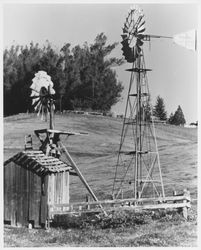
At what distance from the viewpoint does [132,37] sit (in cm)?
1891

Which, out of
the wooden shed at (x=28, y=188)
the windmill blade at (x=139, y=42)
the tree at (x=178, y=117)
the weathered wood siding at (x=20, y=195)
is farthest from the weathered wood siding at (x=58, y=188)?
the windmill blade at (x=139, y=42)

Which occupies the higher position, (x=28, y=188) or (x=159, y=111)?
(x=159, y=111)

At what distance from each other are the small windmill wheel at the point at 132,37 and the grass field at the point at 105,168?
2406mm

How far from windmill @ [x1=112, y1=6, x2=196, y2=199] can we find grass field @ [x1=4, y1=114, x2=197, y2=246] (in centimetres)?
35

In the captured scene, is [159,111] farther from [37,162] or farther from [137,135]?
[37,162]

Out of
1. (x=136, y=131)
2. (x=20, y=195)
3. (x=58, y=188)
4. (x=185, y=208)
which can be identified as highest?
(x=136, y=131)

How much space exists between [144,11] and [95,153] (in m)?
5.56

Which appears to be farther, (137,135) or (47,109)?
(137,135)

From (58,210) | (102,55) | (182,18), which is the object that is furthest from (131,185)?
(182,18)

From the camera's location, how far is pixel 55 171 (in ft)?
61.4

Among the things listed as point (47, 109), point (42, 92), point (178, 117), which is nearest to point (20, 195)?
point (47, 109)

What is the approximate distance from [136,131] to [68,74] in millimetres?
3136

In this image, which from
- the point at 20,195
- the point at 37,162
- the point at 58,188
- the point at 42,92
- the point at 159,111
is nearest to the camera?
the point at 37,162

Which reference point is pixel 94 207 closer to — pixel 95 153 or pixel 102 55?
pixel 95 153
